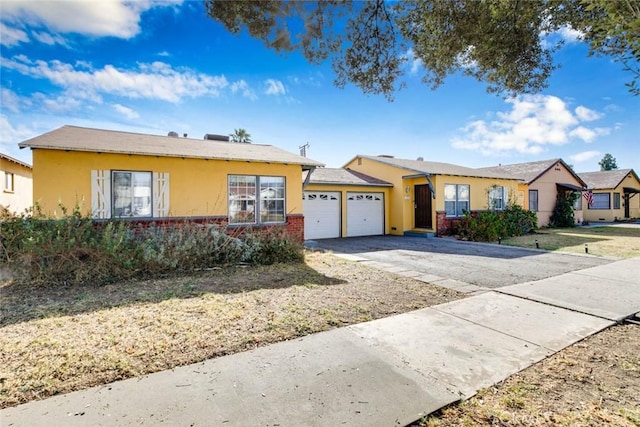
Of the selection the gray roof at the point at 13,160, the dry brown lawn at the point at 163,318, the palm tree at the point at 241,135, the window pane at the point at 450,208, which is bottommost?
the dry brown lawn at the point at 163,318

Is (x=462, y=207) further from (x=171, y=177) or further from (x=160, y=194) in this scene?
(x=160, y=194)

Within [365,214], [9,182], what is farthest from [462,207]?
[9,182]

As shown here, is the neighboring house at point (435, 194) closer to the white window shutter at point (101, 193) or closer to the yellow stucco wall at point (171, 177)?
the yellow stucco wall at point (171, 177)

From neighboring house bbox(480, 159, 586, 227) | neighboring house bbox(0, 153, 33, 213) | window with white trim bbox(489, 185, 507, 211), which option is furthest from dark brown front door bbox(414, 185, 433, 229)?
neighboring house bbox(0, 153, 33, 213)

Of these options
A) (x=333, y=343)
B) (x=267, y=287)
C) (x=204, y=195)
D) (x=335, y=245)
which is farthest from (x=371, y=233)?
(x=333, y=343)

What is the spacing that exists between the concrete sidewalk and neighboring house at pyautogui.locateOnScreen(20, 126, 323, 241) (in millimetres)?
7209

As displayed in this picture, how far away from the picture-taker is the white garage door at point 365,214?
1609 centimetres

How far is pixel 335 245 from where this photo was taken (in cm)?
1302

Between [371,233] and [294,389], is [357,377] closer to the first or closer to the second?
[294,389]

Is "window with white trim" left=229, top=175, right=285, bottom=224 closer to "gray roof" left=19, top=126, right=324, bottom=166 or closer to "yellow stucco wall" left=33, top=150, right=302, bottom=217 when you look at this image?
"yellow stucco wall" left=33, top=150, right=302, bottom=217

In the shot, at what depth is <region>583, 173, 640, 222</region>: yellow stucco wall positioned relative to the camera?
27.1 meters

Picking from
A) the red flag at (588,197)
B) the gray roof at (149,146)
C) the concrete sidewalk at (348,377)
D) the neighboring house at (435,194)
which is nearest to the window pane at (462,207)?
the neighboring house at (435,194)

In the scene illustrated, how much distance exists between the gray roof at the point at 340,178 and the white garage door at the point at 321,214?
0.62m

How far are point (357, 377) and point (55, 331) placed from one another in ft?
12.4
